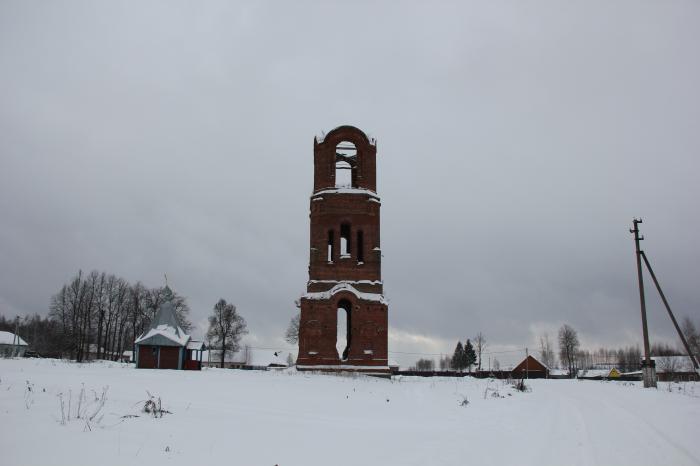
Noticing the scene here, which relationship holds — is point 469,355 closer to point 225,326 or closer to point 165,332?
point 225,326

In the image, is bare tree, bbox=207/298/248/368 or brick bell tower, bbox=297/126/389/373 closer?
A: brick bell tower, bbox=297/126/389/373

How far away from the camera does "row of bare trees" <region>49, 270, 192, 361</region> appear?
188ft

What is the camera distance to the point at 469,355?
8175cm

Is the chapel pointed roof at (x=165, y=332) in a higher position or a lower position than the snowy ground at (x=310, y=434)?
higher

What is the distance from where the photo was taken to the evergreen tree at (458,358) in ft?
264

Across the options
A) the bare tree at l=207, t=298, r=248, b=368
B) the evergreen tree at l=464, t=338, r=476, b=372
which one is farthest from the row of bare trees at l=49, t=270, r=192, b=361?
the evergreen tree at l=464, t=338, r=476, b=372

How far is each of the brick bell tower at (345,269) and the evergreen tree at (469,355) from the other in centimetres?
5293

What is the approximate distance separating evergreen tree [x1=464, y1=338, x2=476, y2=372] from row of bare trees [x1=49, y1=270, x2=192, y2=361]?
41.4 metres

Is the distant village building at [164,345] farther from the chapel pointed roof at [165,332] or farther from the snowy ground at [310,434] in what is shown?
the snowy ground at [310,434]

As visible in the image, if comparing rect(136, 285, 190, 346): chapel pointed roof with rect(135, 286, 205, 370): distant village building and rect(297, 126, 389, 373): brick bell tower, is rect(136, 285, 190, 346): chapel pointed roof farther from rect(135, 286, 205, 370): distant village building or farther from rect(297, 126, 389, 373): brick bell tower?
rect(297, 126, 389, 373): brick bell tower

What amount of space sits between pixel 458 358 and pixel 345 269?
59.4 m

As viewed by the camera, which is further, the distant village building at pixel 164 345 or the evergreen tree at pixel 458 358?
the evergreen tree at pixel 458 358

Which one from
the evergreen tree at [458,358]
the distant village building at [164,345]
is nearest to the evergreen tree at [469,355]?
the evergreen tree at [458,358]

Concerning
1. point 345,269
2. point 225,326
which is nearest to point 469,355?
point 225,326
